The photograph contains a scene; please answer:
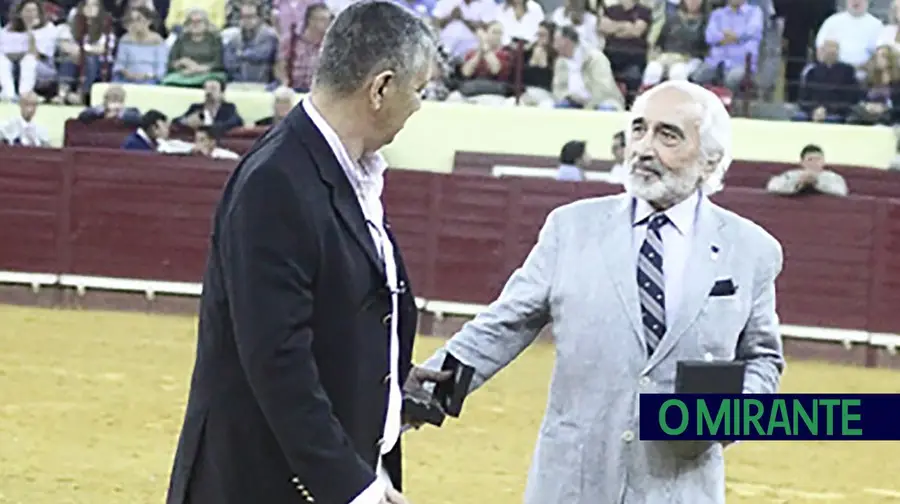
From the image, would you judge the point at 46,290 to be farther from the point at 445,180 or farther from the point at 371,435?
the point at 371,435

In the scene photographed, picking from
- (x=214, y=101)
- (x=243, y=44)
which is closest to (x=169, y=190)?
(x=214, y=101)

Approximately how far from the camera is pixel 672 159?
2932mm

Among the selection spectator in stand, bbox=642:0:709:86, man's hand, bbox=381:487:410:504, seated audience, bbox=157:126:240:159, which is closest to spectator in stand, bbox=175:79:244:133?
seated audience, bbox=157:126:240:159

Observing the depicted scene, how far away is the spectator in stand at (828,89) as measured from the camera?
516 inches

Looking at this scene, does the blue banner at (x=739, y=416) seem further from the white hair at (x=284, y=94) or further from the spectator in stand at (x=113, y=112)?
the spectator in stand at (x=113, y=112)

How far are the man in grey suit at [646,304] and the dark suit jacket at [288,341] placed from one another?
60 centimetres

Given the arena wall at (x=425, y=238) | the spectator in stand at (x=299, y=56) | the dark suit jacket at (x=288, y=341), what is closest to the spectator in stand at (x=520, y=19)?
the spectator in stand at (x=299, y=56)

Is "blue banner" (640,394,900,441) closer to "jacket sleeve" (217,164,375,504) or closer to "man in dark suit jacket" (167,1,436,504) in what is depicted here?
"man in dark suit jacket" (167,1,436,504)

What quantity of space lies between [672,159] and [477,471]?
3843 mm

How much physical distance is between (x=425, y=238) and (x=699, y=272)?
9.60 meters

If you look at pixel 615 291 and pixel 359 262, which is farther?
pixel 615 291

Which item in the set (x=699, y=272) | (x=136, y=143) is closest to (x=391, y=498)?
(x=699, y=272)

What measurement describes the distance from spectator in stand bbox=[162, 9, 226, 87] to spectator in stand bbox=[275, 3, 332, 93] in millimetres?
545

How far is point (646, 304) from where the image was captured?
2.97 metres
